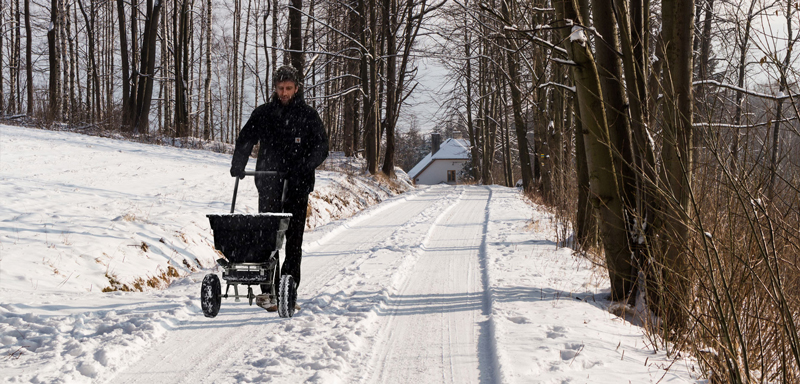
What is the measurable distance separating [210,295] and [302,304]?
104 centimetres

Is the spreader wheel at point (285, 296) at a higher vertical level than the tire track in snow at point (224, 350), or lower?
higher

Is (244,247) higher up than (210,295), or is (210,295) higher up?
(244,247)

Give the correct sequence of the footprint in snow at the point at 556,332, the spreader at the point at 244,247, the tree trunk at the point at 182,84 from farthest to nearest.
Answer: the tree trunk at the point at 182,84, the footprint in snow at the point at 556,332, the spreader at the point at 244,247

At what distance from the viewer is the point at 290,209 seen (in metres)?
4.59

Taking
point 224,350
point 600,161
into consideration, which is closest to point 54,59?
point 224,350

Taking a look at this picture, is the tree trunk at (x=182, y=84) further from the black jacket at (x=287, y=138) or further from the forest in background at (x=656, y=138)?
the black jacket at (x=287, y=138)

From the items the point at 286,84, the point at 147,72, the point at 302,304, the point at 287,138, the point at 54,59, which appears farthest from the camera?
the point at 54,59

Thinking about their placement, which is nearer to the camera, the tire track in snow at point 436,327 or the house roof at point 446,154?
the tire track in snow at point 436,327

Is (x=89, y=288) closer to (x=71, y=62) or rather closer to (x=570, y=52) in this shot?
(x=570, y=52)

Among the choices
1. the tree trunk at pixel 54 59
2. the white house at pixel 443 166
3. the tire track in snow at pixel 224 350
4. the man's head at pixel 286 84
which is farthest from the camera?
the white house at pixel 443 166

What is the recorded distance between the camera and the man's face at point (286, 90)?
14.3ft

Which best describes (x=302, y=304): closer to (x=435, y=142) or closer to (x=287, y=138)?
(x=287, y=138)

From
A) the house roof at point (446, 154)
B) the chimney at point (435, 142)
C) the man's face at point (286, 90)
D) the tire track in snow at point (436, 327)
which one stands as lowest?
the tire track in snow at point (436, 327)

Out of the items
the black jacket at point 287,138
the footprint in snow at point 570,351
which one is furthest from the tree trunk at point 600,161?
the black jacket at point 287,138
